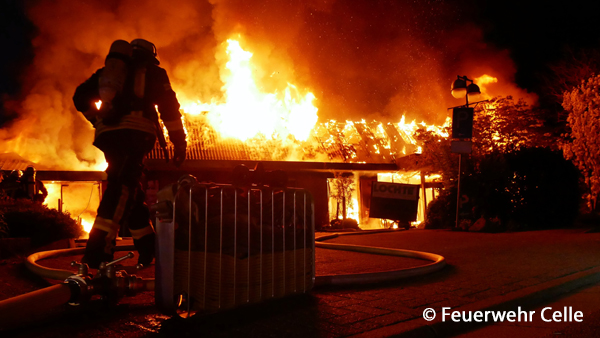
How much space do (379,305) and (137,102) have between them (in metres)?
2.45

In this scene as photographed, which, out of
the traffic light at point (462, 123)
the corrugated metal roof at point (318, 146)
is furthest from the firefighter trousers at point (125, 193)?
the corrugated metal roof at point (318, 146)

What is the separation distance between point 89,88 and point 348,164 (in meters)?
16.2

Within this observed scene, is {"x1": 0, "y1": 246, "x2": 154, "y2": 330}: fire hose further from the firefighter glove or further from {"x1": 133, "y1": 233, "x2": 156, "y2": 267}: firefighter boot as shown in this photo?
the firefighter glove

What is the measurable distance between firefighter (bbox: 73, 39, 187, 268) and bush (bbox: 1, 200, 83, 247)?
371 centimetres

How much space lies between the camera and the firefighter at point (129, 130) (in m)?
3.71

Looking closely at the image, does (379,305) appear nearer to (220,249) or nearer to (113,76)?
(220,249)

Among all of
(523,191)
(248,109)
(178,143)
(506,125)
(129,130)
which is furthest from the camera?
(248,109)

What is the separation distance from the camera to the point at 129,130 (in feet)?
12.6

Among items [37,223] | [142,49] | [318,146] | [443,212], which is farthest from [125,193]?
[318,146]

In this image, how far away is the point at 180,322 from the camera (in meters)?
3.19

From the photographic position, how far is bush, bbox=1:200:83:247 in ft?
22.4

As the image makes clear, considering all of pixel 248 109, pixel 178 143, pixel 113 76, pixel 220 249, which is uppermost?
pixel 248 109

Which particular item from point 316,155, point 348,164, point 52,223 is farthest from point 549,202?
point 52,223

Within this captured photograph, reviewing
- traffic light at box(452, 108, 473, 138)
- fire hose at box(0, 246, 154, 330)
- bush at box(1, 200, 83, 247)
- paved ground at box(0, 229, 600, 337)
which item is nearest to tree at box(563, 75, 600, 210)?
traffic light at box(452, 108, 473, 138)
